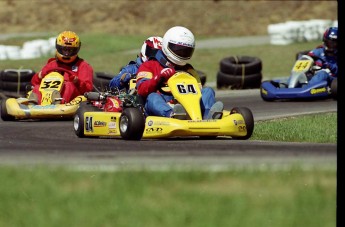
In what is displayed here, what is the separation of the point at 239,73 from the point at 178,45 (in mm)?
8538

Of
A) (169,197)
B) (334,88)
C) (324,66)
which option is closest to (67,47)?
(334,88)

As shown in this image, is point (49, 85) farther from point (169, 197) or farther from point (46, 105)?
point (169, 197)

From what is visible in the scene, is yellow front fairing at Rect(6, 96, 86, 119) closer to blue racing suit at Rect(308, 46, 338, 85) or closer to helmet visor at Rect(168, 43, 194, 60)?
helmet visor at Rect(168, 43, 194, 60)

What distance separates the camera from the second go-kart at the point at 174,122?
11.2 metres

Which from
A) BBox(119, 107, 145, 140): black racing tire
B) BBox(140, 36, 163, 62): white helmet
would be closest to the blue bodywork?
BBox(140, 36, 163, 62): white helmet

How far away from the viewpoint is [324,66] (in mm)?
18141

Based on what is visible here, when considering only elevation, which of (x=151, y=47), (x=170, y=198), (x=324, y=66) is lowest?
(x=324, y=66)

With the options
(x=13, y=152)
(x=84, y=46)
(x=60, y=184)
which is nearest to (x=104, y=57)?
(x=84, y=46)

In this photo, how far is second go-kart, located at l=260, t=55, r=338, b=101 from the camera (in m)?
17.8

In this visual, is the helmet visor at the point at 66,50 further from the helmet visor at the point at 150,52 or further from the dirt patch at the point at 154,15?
the dirt patch at the point at 154,15

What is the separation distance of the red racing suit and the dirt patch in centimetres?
2157

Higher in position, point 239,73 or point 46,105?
point 46,105

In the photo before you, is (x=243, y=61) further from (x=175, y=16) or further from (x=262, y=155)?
(x=175, y=16)

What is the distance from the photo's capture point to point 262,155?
9062mm
